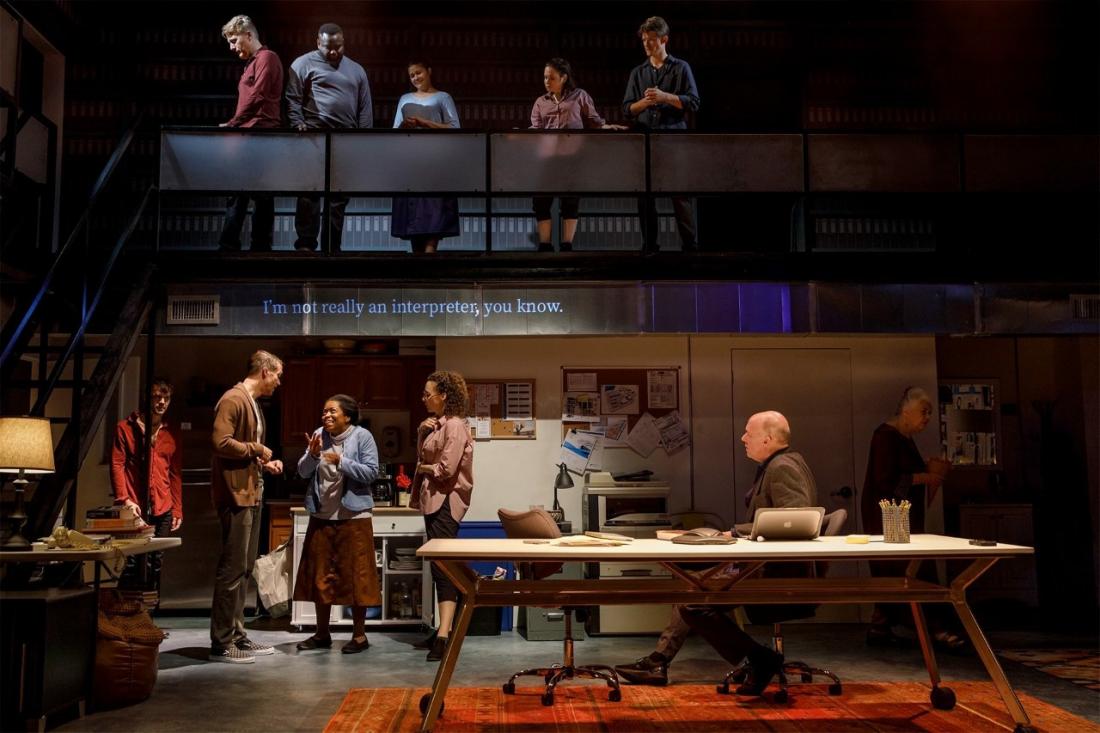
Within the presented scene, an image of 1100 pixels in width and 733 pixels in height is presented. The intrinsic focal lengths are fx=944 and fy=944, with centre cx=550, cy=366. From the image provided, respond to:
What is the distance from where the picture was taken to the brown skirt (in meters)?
6.68

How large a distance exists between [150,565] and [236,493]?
2.20m

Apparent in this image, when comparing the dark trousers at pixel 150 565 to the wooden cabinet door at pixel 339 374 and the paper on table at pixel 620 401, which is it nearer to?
the wooden cabinet door at pixel 339 374

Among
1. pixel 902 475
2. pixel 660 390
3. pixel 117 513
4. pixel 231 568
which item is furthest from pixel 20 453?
pixel 902 475

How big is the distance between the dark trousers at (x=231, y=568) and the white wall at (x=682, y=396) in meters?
2.35

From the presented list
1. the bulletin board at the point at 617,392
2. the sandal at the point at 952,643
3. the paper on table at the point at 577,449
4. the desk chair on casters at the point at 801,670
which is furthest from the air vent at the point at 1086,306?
the paper on table at the point at 577,449

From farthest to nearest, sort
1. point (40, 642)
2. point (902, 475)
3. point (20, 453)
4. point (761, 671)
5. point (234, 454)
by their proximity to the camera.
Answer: point (902, 475) < point (234, 454) < point (761, 671) < point (20, 453) < point (40, 642)

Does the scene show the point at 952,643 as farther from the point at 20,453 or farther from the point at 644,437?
the point at 20,453

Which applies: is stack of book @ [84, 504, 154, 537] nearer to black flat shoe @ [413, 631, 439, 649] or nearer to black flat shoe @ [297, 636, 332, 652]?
black flat shoe @ [297, 636, 332, 652]

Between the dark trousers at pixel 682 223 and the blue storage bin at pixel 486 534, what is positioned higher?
the dark trousers at pixel 682 223

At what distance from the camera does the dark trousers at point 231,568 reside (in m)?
6.28

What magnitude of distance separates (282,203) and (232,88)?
141 cm

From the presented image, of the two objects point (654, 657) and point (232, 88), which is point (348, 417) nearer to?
point (654, 657)

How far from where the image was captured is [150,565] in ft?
25.9

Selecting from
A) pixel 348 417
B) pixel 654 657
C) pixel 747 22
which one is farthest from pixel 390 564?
pixel 747 22
